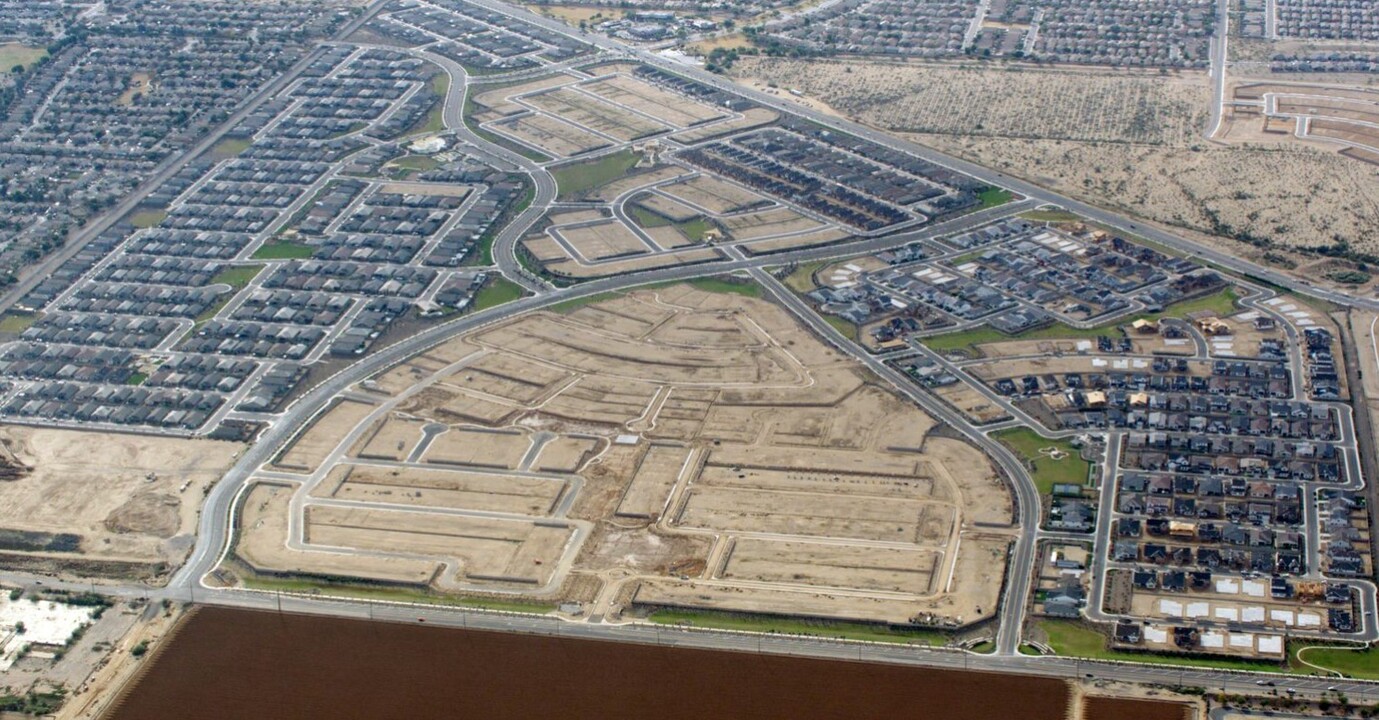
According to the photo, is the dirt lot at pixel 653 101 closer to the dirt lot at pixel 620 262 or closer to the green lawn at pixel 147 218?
the dirt lot at pixel 620 262

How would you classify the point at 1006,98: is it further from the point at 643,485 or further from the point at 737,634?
the point at 737,634

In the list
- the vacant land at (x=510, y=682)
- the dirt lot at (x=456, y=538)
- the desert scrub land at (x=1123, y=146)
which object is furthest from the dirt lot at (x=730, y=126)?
the vacant land at (x=510, y=682)

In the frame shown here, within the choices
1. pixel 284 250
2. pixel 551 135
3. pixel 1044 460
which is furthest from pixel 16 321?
pixel 1044 460

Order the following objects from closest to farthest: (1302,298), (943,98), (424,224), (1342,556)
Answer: (1342,556)
(1302,298)
(424,224)
(943,98)

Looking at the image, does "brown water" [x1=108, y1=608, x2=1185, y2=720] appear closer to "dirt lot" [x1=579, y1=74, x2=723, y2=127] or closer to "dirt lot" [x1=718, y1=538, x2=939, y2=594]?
"dirt lot" [x1=718, y1=538, x2=939, y2=594]

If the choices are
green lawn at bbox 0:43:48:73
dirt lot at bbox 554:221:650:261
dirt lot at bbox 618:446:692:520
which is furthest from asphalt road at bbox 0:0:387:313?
dirt lot at bbox 618:446:692:520

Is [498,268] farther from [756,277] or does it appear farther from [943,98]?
[943,98]

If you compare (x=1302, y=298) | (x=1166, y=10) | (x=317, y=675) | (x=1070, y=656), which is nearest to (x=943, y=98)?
(x=1166, y=10)
